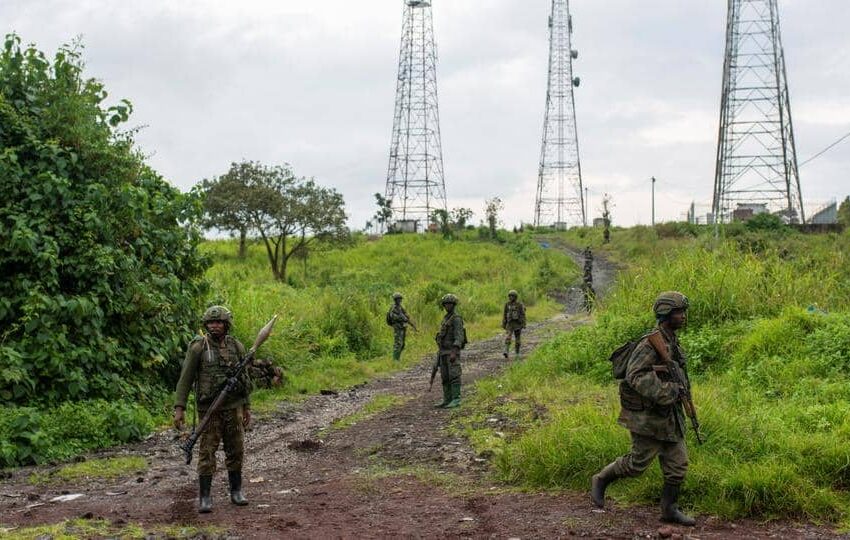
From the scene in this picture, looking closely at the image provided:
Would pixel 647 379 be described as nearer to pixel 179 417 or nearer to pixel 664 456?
pixel 664 456

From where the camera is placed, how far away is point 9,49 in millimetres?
11867

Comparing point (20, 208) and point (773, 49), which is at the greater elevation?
point (773, 49)

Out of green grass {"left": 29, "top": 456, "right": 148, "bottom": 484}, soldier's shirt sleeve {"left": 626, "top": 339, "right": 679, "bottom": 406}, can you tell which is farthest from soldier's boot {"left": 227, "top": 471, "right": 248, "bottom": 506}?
soldier's shirt sleeve {"left": 626, "top": 339, "right": 679, "bottom": 406}

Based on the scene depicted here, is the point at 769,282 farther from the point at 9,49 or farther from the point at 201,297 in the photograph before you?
the point at 9,49

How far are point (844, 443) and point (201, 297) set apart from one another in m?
10.1

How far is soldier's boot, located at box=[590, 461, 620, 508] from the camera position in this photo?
677 centimetres

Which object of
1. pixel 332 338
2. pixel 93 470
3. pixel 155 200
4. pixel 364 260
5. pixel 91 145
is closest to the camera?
pixel 93 470

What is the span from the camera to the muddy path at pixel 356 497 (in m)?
6.48

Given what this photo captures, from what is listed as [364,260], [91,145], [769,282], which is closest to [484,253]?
[364,260]

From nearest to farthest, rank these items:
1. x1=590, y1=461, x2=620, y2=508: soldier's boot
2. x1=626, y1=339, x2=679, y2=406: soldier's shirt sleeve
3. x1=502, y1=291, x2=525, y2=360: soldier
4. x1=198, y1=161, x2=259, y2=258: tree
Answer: x1=626, y1=339, x2=679, y2=406: soldier's shirt sleeve
x1=590, y1=461, x2=620, y2=508: soldier's boot
x1=502, y1=291, x2=525, y2=360: soldier
x1=198, y1=161, x2=259, y2=258: tree

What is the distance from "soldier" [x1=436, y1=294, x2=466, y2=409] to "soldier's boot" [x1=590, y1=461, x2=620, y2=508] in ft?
17.5

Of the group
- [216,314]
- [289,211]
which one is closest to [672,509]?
[216,314]

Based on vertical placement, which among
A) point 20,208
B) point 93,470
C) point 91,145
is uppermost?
point 91,145

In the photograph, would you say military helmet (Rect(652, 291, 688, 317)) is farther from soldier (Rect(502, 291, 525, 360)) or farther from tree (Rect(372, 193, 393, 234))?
tree (Rect(372, 193, 393, 234))
